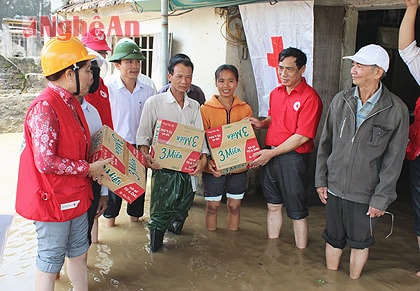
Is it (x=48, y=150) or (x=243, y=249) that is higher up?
(x=48, y=150)

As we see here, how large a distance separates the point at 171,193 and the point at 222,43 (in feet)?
7.83

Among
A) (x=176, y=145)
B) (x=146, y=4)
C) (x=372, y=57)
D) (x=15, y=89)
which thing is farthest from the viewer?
(x=15, y=89)

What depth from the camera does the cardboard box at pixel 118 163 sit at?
2.72 m

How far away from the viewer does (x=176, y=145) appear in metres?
3.55

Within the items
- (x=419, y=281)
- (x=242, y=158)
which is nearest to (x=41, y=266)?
(x=242, y=158)

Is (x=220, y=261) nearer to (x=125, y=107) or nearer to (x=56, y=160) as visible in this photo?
(x=125, y=107)

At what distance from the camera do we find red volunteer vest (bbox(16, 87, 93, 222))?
2.33m

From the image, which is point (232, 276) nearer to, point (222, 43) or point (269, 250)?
point (269, 250)

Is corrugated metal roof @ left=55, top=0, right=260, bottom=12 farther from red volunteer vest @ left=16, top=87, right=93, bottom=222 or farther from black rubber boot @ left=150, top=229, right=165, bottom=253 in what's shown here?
red volunteer vest @ left=16, top=87, right=93, bottom=222

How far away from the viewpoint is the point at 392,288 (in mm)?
3273

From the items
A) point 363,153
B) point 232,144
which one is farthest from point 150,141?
point 363,153

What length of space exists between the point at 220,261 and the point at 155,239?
66 centimetres

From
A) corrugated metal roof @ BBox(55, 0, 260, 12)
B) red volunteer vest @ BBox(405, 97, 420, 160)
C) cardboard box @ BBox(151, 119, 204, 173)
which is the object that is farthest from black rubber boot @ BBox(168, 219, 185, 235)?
corrugated metal roof @ BBox(55, 0, 260, 12)

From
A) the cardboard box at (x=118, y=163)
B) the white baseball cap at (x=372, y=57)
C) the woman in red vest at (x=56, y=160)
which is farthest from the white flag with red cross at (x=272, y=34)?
the woman in red vest at (x=56, y=160)
